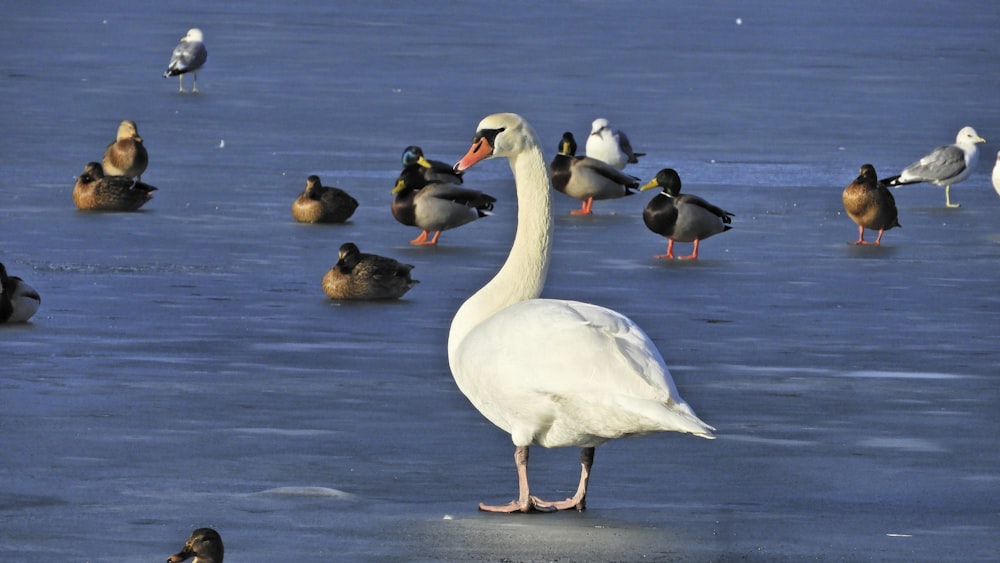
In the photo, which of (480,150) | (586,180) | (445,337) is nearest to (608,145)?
(586,180)

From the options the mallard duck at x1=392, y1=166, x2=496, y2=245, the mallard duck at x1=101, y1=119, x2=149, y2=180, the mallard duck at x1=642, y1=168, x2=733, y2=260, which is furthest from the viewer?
the mallard duck at x1=101, y1=119, x2=149, y2=180

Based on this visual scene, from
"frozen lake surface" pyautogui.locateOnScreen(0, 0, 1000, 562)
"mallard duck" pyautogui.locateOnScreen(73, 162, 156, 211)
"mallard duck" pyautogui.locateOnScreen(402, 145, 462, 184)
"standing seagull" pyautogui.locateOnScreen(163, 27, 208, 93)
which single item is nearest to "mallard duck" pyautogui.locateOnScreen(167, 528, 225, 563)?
"frozen lake surface" pyautogui.locateOnScreen(0, 0, 1000, 562)

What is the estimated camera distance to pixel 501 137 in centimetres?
809

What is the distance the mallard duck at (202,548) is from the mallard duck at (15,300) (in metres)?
Result: 5.47

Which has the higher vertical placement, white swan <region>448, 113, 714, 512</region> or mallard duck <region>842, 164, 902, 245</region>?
mallard duck <region>842, 164, 902, 245</region>

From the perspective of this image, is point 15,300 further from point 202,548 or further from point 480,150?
point 202,548

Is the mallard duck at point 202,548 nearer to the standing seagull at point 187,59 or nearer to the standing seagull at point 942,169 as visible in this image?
the standing seagull at point 942,169

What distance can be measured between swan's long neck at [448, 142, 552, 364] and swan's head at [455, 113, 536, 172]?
0.04 metres

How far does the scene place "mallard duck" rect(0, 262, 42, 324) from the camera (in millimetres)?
11164

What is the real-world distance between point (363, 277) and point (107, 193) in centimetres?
474

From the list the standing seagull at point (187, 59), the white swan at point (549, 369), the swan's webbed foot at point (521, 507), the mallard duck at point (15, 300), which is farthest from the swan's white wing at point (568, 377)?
the standing seagull at point (187, 59)

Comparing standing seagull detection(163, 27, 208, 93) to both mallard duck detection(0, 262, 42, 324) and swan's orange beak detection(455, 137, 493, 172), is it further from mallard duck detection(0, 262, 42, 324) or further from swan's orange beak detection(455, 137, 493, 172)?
swan's orange beak detection(455, 137, 493, 172)

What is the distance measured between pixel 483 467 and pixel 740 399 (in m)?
1.88

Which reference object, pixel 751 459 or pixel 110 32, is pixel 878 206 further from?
pixel 110 32
